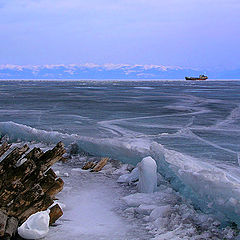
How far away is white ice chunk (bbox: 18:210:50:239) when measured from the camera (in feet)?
11.8

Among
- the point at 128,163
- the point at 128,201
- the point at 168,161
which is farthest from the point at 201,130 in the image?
the point at 128,201

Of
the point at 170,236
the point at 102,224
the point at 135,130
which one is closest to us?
the point at 170,236

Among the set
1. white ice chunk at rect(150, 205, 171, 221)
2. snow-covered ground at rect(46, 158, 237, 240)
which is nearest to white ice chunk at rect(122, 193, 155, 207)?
snow-covered ground at rect(46, 158, 237, 240)

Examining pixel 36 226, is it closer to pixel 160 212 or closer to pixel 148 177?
pixel 160 212

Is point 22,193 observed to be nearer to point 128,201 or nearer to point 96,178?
point 128,201

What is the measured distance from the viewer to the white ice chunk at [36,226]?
3.58m

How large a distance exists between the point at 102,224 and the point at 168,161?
6.18ft

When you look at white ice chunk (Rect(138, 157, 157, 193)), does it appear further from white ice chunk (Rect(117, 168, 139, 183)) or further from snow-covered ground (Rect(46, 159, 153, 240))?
white ice chunk (Rect(117, 168, 139, 183))

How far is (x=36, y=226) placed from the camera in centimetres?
364

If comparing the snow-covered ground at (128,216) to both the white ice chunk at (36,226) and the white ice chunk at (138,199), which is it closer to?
the white ice chunk at (138,199)

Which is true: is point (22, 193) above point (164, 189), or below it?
above

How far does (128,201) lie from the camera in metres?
4.87

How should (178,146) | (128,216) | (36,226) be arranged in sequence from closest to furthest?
(36,226), (128,216), (178,146)

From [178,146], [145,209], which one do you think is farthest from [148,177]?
[178,146]
